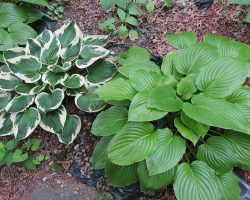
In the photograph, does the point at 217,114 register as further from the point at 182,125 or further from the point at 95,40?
the point at 95,40

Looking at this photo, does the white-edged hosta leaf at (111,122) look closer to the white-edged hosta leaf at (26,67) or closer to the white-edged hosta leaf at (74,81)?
the white-edged hosta leaf at (74,81)

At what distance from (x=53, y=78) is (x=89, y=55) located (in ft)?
1.12

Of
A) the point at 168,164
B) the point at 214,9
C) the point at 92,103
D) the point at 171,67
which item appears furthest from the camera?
the point at 214,9

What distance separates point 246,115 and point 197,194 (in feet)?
1.85

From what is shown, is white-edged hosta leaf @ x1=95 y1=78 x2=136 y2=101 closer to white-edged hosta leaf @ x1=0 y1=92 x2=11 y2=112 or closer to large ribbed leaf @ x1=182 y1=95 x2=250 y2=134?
large ribbed leaf @ x1=182 y1=95 x2=250 y2=134

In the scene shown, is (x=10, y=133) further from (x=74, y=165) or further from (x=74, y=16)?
(x=74, y=16)

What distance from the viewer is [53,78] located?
269cm

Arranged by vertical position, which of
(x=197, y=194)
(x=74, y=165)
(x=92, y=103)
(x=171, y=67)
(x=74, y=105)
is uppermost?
(x=171, y=67)

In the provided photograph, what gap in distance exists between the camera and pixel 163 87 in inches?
82.7

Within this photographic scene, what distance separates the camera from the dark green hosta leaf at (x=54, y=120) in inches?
104

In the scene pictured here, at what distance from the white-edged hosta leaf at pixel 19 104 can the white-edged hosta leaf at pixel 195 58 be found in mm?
1172

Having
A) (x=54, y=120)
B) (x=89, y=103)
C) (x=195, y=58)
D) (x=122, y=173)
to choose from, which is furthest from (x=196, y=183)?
(x=54, y=120)

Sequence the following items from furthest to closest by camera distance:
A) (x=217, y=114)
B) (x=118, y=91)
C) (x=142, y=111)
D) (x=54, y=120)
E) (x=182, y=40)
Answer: (x=54, y=120), (x=182, y=40), (x=118, y=91), (x=142, y=111), (x=217, y=114)

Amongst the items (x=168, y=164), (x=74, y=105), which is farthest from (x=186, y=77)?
(x=74, y=105)
